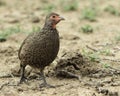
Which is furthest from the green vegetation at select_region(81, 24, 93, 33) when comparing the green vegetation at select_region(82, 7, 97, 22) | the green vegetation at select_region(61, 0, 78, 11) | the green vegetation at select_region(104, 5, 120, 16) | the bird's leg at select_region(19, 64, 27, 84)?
the bird's leg at select_region(19, 64, 27, 84)

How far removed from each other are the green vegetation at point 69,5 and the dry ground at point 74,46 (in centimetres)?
8

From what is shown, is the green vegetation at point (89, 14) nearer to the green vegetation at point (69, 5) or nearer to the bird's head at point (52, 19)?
the green vegetation at point (69, 5)

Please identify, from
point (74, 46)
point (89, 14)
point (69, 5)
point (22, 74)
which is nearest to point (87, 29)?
point (74, 46)

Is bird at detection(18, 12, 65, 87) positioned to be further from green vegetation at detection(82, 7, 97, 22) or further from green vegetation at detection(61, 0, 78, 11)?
green vegetation at detection(61, 0, 78, 11)

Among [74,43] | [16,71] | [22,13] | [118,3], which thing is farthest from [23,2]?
[16,71]

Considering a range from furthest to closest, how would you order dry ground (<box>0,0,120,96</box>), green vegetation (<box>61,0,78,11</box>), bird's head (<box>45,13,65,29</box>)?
A: green vegetation (<box>61,0,78,11</box>) → bird's head (<box>45,13,65,29</box>) → dry ground (<box>0,0,120,96</box>)

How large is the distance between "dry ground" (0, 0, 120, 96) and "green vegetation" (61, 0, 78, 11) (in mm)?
82

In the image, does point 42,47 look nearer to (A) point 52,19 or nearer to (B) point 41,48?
(B) point 41,48

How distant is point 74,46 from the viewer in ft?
31.7

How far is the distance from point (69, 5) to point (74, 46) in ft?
11.1

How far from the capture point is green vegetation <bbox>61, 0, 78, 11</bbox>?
12.8m

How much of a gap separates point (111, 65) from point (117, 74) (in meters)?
0.41

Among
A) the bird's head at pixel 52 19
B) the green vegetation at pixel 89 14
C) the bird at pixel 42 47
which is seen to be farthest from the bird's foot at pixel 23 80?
the green vegetation at pixel 89 14

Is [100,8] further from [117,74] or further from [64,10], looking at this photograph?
[117,74]
